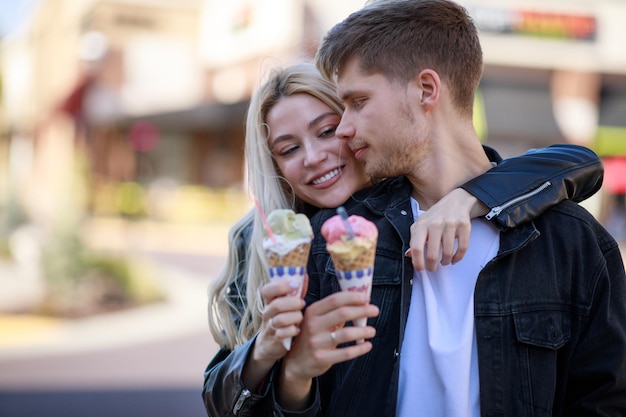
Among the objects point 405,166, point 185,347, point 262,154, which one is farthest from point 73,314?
point 405,166

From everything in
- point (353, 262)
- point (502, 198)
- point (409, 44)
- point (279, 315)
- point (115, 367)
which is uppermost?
point (409, 44)

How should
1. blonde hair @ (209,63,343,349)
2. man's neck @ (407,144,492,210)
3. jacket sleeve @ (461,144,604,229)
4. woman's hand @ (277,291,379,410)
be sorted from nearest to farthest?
woman's hand @ (277,291,379,410)
jacket sleeve @ (461,144,604,229)
man's neck @ (407,144,492,210)
blonde hair @ (209,63,343,349)

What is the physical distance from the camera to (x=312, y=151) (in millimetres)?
2678

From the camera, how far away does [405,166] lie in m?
2.17

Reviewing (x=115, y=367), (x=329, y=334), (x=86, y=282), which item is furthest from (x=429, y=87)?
(x=86, y=282)

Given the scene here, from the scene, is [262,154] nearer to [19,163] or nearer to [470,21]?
[470,21]

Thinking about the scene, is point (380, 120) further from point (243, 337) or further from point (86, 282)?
point (86, 282)

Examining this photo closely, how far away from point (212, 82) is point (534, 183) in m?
23.1

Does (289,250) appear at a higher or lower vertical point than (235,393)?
higher

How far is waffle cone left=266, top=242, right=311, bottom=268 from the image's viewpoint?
1761 mm

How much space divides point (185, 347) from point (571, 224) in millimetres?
7250

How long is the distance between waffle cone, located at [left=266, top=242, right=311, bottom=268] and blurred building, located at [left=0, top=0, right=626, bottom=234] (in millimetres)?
12806

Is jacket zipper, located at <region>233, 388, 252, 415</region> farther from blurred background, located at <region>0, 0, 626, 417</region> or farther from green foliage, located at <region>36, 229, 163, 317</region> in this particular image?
green foliage, located at <region>36, 229, 163, 317</region>

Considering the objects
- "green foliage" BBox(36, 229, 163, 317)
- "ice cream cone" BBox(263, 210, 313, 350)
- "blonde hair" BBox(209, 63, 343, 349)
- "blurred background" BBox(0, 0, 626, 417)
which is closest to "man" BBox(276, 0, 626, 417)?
"ice cream cone" BBox(263, 210, 313, 350)
